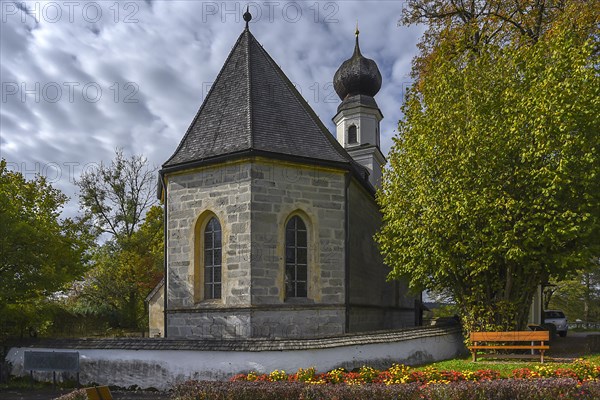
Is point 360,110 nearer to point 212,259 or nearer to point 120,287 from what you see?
point 120,287

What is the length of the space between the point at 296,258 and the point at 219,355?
4.10m

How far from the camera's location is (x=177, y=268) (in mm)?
14141

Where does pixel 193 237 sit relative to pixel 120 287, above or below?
above

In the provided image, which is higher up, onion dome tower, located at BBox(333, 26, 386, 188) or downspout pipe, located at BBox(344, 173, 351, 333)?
onion dome tower, located at BBox(333, 26, 386, 188)

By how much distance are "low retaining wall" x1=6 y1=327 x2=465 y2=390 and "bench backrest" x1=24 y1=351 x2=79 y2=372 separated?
1.07 ft

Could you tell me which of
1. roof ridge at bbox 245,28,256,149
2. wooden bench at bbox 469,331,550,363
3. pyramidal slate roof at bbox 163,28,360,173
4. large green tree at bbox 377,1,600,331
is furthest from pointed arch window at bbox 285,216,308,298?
wooden bench at bbox 469,331,550,363

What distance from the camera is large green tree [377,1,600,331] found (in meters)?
11.7

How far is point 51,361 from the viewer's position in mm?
11648

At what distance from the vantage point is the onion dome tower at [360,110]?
29.7 m

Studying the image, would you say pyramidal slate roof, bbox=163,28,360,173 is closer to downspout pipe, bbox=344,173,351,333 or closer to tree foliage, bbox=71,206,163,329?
downspout pipe, bbox=344,173,351,333

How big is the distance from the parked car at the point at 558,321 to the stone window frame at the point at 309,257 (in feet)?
50.4

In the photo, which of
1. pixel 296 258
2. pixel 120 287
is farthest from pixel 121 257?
pixel 296 258

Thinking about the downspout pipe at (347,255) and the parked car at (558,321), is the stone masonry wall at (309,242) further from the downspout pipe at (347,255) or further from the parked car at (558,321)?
the parked car at (558,321)

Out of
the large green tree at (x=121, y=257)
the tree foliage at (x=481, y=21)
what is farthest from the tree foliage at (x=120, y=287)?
the tree foliage at (x=481, y=21)
